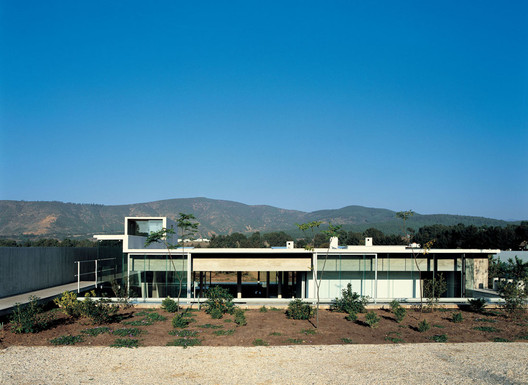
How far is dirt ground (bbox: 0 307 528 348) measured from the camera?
1426 centimetres

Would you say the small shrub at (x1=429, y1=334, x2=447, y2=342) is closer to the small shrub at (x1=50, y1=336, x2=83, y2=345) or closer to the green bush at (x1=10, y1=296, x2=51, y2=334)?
the small shrub at (x1=50, y1=336, x2=83, y2=345)

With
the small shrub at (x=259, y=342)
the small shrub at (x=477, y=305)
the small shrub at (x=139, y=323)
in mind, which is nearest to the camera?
the small shrub at (x=259, y=342)

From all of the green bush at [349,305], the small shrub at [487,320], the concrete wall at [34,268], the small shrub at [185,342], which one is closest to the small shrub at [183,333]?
the small shrub at [185,342]

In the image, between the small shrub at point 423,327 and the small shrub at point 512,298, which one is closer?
the small shrub at point 423,327

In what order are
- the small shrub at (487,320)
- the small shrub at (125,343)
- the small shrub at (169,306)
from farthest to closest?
1. the small shrub at (169,306)
2. the small shrub at (487,320)
3. the small shrub at (125,343)

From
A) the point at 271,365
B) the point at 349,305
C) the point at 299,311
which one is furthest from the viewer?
the point at 349,305

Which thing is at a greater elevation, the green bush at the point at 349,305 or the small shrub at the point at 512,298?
the small shrub at the point at 512,298

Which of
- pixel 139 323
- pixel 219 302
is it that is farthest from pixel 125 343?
pixel 219 302

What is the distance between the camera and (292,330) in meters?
15.9

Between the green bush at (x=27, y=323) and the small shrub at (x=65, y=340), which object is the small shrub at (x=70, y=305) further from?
the small shrub at (x=65, y=340)

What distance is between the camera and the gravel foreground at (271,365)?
10609 mm

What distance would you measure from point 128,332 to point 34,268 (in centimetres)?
1348

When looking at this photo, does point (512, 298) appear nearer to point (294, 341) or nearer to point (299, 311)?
point (299, 311)

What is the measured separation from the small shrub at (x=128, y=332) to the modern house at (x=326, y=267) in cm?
629
